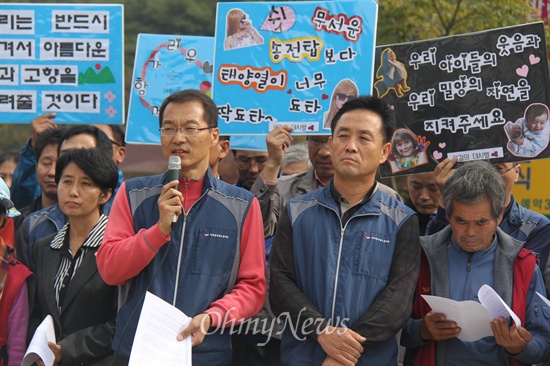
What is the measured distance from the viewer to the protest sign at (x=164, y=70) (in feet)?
21.6

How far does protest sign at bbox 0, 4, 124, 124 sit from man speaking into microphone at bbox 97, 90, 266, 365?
7.52 feet

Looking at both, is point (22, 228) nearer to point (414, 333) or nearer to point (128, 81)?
point (414, 333)

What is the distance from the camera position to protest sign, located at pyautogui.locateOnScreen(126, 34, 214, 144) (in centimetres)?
659

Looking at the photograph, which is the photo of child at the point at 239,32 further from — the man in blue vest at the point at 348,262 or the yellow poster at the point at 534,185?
the yellow poster at the point at 534,185

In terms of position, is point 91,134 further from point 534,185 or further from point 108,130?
point 534,185

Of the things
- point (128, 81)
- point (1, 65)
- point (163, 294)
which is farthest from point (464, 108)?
point (128, 81)

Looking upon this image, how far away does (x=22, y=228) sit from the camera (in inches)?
203

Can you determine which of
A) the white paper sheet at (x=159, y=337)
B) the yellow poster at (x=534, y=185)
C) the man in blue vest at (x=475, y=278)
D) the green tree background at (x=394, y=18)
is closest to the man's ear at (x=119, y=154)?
the white paper sheet at (x=159, y=337)

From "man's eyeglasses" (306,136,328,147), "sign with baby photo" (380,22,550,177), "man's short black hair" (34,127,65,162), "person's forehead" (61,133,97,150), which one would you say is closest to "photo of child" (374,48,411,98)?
"sign with baby photo" (380,22,550,177)

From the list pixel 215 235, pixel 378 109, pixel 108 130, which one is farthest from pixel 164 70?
pixel 215 235

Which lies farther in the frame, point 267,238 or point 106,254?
point 267,238

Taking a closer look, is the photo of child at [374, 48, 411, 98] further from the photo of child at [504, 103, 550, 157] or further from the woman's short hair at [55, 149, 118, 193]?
the woman's short hair at [55, 149, 118, 193]

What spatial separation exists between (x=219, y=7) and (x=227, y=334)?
270 centimetres

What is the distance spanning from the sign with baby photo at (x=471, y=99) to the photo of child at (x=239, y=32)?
40.7 inches
